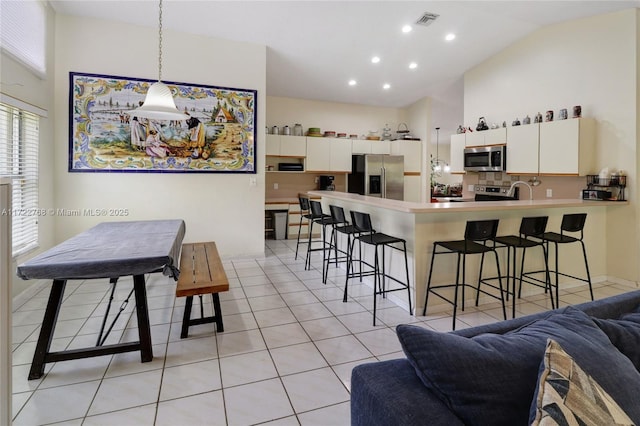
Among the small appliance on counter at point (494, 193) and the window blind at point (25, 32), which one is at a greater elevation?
the window blind at point (25, 32)

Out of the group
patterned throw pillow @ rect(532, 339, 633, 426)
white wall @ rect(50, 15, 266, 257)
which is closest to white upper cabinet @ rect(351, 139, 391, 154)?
white wall @ rect(50, 15, 266, 257)

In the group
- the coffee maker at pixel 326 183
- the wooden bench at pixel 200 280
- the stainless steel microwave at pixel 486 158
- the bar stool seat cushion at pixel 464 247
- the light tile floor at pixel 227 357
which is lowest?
the light tile floor at pixel 227 357

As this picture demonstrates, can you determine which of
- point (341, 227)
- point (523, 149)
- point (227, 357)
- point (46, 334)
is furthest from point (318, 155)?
point (46, 334)

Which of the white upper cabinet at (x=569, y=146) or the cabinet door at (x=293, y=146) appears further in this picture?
the cabinet door at (x=293, y=146)

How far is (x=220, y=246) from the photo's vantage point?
4895mm

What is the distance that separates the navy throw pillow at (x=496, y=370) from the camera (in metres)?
0.81

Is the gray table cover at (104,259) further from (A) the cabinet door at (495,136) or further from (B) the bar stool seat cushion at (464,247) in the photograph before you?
(A) the cabinet door at (495,136)

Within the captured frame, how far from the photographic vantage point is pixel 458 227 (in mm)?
3244

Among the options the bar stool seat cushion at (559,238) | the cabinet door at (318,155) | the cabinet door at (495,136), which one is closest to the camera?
the bar stool seat cushion at (559,238)

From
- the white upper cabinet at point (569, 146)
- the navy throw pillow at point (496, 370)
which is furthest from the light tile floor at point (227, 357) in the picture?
the white upper cabinet at point (569, 146)

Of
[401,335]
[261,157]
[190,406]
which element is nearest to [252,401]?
[190,406]

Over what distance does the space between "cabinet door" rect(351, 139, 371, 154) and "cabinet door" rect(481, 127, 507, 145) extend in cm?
245

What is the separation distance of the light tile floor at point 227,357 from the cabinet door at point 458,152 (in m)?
2.70

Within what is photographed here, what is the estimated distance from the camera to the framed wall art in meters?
4.18
